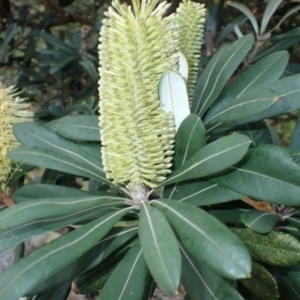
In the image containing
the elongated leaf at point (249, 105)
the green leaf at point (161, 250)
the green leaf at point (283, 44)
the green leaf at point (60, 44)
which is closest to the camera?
the green leaf at point (161, 250)

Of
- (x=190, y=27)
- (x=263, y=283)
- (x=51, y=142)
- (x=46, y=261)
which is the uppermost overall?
(x=190, y=27)

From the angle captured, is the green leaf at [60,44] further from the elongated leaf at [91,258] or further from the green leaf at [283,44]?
the elongated leaf at [91,258]

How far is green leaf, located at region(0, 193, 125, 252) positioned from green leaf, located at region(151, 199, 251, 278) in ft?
0.36

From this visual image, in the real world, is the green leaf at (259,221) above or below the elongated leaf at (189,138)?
below

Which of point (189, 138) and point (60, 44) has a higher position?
point (60, 44)

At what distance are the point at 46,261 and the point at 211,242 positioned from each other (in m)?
0.18

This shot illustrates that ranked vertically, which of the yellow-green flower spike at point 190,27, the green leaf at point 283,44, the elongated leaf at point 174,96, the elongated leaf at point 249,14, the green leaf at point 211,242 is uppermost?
the elongated leaf at point 249,14

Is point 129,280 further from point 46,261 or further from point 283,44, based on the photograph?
point 283,44

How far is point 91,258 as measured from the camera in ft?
1.66

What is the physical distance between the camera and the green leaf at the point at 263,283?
1.60 feet

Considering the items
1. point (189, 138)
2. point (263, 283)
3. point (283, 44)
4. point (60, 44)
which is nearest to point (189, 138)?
point (189, 138)

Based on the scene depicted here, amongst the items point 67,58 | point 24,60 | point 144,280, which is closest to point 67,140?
point 144,280

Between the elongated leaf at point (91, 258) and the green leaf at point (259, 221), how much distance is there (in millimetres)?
159

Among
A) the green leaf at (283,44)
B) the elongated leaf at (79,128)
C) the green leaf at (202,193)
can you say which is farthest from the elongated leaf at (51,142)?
the green leaf at (283,44)
